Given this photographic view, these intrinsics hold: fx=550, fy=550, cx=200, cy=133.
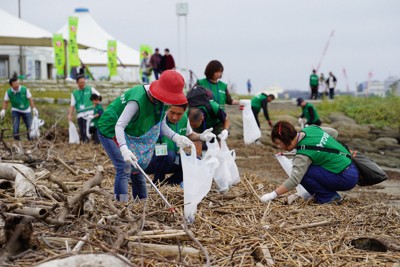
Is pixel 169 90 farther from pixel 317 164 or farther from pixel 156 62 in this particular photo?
pixel 156 62

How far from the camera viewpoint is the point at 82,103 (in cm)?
1134

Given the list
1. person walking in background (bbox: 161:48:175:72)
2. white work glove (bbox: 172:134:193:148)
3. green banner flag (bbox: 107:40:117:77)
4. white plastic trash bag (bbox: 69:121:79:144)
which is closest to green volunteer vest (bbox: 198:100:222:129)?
white work glove (bbox: 172:134:193:148)

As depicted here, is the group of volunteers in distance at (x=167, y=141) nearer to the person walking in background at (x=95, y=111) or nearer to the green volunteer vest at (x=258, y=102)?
the person walking in background at (x=95, y=111)

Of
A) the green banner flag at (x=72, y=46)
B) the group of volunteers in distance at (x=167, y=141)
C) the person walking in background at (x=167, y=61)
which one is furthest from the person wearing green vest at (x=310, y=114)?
the green banner flag at (x=72, y=46)

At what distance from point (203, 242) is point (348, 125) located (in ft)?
52.3

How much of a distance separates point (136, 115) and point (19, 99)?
26.1 feet

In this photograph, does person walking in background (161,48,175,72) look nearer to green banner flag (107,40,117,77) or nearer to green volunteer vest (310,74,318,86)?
green banner flag (107,40,117,77)

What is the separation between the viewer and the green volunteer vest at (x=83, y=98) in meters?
11.2

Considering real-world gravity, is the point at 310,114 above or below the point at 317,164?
above

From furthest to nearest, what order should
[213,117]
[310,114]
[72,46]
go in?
[72,46] < [310,114] < [213,117]

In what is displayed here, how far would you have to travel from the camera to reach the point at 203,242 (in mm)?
3643

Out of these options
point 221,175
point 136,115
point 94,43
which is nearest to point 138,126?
point 136,115

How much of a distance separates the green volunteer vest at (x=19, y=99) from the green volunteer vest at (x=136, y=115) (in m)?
7.43

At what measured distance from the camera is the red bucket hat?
421 cm
